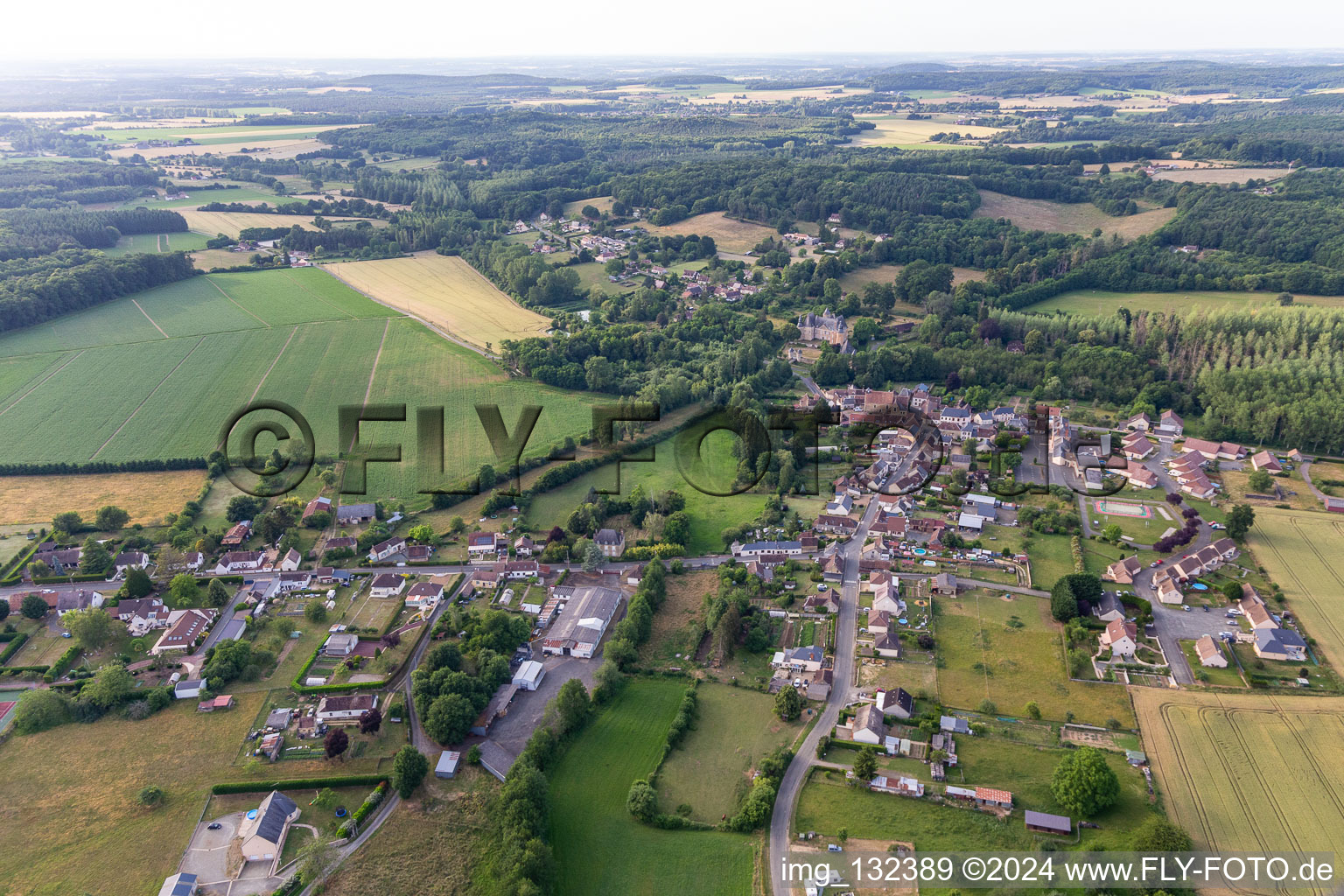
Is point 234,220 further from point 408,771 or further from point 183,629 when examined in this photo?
point 408,771

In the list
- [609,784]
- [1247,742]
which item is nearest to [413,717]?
[609,784]

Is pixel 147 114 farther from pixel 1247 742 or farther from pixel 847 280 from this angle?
pixel 1247 742

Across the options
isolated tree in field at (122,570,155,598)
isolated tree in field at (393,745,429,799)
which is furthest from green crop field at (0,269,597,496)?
isolated tree in field at (393,745,429,799)

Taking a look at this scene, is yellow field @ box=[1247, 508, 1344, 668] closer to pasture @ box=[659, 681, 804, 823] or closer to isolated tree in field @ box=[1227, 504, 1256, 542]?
isolated tree in field @ box=[1227, 504, 1256, 542]

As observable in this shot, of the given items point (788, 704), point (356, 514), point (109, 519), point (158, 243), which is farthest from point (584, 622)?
point (158, 243)

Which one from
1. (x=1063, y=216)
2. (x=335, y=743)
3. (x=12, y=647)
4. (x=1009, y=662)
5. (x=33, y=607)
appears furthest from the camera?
(x=1063, y=216)

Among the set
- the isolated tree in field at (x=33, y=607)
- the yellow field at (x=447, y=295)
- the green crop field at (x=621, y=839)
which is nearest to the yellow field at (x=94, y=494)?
the isolated tree in field at (x=33, y=607)
